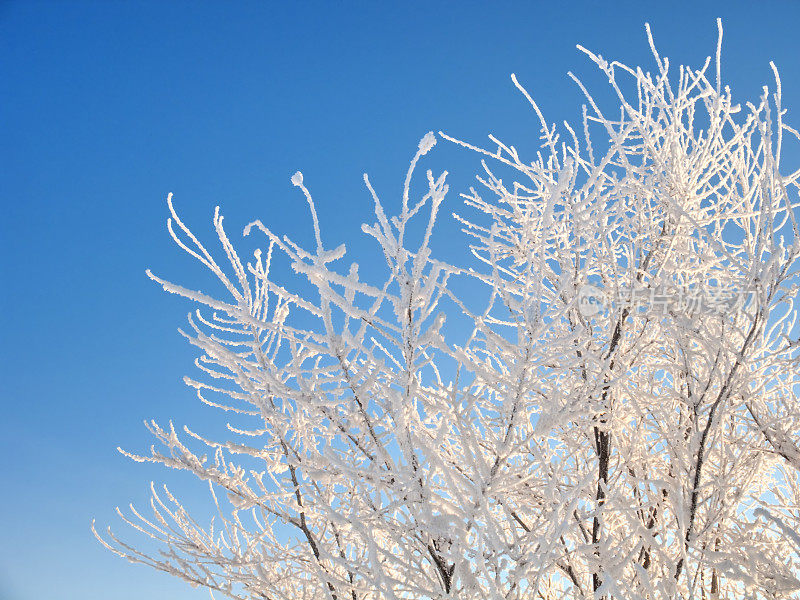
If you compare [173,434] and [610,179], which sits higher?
[610,179]

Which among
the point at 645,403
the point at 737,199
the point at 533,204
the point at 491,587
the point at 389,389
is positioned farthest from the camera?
the point at 533,204

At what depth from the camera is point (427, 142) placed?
1545mm

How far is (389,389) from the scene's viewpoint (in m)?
1.69


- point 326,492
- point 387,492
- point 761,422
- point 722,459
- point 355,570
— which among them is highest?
point 761,422

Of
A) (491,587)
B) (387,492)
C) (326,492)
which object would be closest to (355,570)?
(387,492)

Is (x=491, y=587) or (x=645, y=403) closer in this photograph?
(x=491, y=587)

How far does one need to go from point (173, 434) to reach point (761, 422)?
124 inches

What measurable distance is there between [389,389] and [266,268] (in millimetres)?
1650

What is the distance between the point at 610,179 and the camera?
3.17 m

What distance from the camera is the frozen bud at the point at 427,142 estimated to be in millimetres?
1528

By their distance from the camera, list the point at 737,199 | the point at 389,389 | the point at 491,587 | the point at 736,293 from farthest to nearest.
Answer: the point at 737,199
the point at 736,293
the point at 389,389
the point at 491,587

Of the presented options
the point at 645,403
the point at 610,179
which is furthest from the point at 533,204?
the point at 645,403

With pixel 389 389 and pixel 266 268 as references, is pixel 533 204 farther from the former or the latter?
pixel 389 389

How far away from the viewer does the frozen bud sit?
60.2 inches
